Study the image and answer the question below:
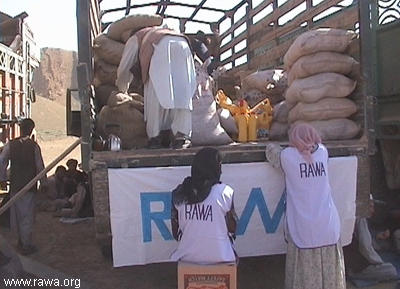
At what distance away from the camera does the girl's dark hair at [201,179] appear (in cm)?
262

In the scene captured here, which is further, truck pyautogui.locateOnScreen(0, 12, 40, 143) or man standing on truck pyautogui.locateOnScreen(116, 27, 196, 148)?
truck pyautogui.locateOnScreen(0, 12, 40, 143)

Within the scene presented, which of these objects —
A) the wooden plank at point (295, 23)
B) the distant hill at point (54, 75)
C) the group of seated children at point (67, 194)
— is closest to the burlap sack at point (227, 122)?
the wooden plank at point (295, 23)

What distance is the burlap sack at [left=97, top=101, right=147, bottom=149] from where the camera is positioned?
3.51 meters

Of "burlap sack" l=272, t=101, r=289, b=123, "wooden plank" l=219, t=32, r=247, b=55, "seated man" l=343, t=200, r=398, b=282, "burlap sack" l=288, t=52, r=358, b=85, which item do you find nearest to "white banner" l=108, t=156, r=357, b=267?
"seated man" l=343, t=200, r=398, b=282

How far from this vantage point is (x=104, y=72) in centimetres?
440

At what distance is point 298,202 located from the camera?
2881 millimetres

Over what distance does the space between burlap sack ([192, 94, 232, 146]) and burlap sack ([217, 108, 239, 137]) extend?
0.83 feet

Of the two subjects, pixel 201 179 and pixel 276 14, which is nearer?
pixel 201 179

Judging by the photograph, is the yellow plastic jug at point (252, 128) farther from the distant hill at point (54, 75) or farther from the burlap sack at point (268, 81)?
the distant hill at point (54, 75)

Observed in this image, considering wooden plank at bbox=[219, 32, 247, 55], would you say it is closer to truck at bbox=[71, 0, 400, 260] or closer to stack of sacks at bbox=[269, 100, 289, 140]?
truck at bbox=[71, 0, 400, 260]

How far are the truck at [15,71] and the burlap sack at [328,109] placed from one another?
177 inches

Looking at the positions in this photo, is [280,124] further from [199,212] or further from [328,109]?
[199,212]

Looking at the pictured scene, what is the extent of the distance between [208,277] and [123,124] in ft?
4.51

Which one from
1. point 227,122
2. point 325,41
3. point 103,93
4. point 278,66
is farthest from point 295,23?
point 103,93
